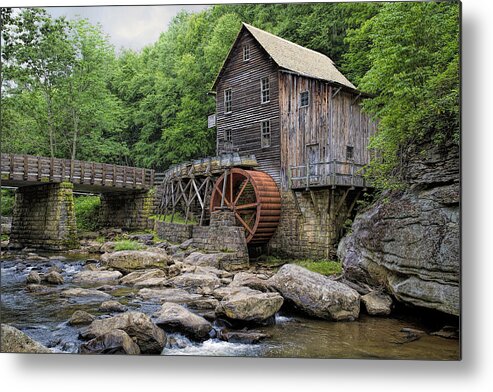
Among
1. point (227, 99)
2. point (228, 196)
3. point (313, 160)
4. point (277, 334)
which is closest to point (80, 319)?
point (277, 334)

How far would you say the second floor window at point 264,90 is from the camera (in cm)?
705

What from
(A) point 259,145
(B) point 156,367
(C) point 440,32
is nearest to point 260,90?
(A) point 259,145

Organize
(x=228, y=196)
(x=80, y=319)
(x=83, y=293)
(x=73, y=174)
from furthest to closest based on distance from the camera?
(x=228, y=196), (x=73, y=174), (x=83, y=293), (x=80, y=319)

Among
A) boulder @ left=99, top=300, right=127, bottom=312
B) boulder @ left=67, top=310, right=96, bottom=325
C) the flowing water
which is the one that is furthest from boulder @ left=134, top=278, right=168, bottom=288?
boulder @ left=67, top=310, right=96, bottom=325

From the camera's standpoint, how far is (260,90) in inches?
281

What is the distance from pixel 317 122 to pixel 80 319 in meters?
4.68

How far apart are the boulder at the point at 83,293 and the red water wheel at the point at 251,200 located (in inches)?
123

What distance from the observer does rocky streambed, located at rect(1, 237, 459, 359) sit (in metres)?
3.91

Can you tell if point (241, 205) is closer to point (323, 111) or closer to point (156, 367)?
point (323, 111)

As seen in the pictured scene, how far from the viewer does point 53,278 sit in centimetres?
530

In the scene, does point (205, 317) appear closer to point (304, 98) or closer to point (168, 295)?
point (168, 295)

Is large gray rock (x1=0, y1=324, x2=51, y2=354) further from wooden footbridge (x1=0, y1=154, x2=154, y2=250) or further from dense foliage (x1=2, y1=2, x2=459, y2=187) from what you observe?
dense foliage (x1=2, y1=2, x2=459, y2=187)

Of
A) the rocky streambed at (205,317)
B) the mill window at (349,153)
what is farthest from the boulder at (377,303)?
the mill window at (349,153)

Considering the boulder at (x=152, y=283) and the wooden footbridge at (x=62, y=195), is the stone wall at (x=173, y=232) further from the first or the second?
the boulder at (x=152, y=283)
